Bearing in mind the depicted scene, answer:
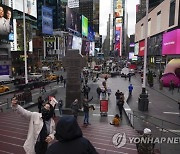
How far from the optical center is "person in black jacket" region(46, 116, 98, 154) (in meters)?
2.73

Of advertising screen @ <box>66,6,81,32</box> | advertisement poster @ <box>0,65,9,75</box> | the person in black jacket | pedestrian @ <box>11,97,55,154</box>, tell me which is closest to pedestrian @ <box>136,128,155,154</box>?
pedestrian @ <box>11,97,55,154</box>

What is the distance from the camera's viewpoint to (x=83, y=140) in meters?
2.81

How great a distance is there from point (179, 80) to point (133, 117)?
23.5m

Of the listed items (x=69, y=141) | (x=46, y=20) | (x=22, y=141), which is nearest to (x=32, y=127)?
(x=69, y=141)

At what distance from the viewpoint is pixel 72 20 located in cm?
7988

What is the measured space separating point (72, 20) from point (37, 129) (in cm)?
7794

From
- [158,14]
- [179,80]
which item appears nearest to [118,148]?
[179,80]

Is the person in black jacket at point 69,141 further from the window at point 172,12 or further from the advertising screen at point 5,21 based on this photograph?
the window at point 172,12

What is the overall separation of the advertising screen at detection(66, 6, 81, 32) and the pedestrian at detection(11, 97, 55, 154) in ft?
231

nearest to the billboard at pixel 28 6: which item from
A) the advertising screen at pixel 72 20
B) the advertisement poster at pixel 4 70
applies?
the advertising screen at pixel 72 20

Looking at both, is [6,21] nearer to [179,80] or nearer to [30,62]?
[30,62]

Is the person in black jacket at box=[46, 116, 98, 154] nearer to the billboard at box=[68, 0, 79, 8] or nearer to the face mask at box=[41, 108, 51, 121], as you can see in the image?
the face mask at box=[41, 108, 51, 121]

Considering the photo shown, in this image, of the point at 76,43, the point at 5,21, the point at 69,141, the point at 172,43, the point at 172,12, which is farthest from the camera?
the point at 76,43

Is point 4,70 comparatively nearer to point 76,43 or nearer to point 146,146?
point 76,43
